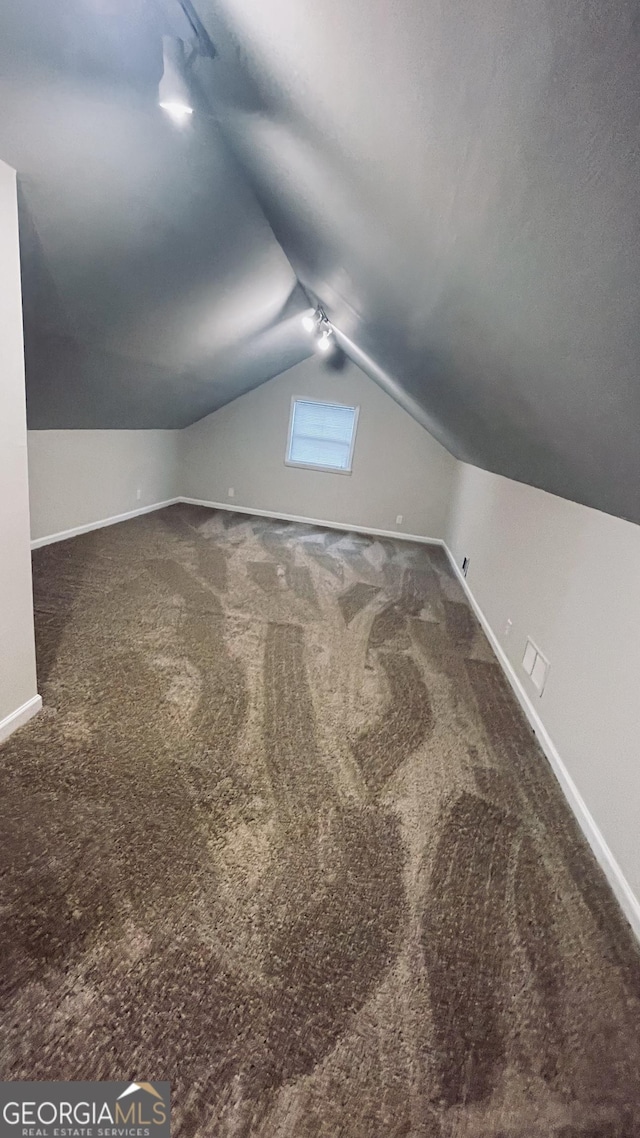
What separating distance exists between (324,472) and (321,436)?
1.56 ft

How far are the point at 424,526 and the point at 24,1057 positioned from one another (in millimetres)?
6054

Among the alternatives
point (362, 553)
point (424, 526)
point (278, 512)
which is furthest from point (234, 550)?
point (424, 526)

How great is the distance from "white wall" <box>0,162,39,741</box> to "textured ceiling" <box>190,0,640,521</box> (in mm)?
842

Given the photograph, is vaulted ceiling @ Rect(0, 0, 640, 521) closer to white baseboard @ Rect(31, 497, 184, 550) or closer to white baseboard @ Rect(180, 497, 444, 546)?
white baseboard @ Rect(31, 497, 184, 550)

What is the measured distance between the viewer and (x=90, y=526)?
485 cm

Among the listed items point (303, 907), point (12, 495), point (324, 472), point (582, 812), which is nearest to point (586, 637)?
point (582, 812)

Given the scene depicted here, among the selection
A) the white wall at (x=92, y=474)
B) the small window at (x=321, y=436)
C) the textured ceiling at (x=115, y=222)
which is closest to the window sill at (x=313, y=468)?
the small window at (x=321, y=436)

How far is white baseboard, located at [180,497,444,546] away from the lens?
6.51m

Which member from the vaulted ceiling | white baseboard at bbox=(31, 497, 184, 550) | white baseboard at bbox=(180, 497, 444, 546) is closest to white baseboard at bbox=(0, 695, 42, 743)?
the vaulted ceiling

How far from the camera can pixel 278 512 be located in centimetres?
673

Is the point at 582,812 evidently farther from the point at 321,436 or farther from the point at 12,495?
the point at 321,436

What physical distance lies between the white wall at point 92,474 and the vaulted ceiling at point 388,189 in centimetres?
130

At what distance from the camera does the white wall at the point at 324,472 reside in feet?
20.4

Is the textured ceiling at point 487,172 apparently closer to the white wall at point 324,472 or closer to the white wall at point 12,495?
the white wall at point 12,495
